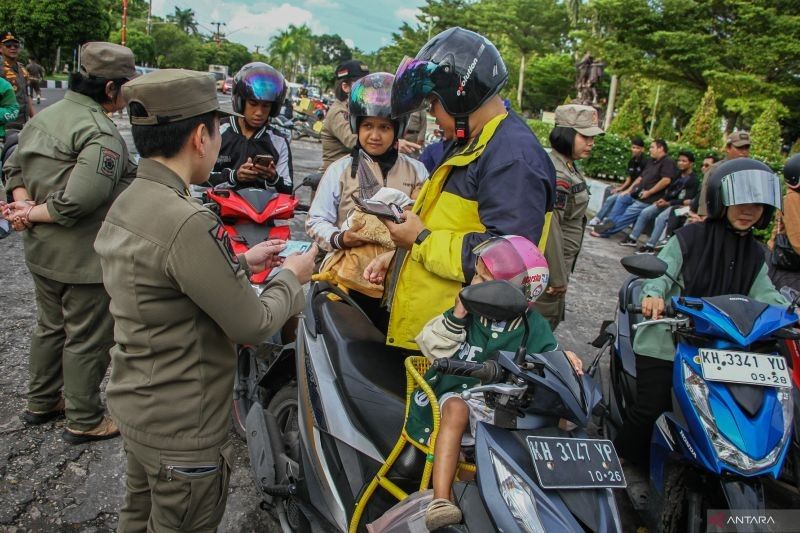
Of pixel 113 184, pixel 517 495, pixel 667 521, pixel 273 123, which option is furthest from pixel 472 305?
pixel 273 123

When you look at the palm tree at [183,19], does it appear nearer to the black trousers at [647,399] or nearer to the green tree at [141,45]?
the green tree at [141,45]

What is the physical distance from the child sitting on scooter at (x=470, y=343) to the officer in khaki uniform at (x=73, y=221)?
6.57ft

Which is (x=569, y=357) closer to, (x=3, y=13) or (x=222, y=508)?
(x=222, y=508)

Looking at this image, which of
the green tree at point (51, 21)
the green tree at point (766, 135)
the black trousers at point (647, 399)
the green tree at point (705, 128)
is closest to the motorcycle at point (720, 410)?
the black trousers at point (647, 399)

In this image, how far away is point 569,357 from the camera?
2.00 metres

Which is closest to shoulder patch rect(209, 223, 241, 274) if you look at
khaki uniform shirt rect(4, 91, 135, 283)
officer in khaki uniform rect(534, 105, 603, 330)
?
khaki uniform shirt rect(4, 91, 135, 283)

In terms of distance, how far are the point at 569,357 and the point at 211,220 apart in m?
1.17

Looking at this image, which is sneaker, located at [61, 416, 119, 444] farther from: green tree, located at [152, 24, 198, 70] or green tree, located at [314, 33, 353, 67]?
green tree, located at [314, 33, 353, 67]

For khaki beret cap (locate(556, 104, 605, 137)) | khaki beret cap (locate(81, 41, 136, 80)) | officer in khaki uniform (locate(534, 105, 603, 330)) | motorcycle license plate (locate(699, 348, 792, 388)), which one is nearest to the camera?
motorcycle license plate (locate(699, 348, 792, 388))

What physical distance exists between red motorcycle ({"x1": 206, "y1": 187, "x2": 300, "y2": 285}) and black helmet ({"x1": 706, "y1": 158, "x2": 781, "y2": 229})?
2.24 metres

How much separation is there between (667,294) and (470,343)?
1.64m

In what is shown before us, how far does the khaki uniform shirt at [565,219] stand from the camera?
4.02 meters

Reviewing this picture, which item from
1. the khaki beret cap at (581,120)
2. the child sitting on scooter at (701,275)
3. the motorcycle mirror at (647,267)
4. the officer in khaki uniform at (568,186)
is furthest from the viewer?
the khaki beret cap at (581,120)

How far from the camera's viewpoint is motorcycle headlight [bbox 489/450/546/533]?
1.53 metres
